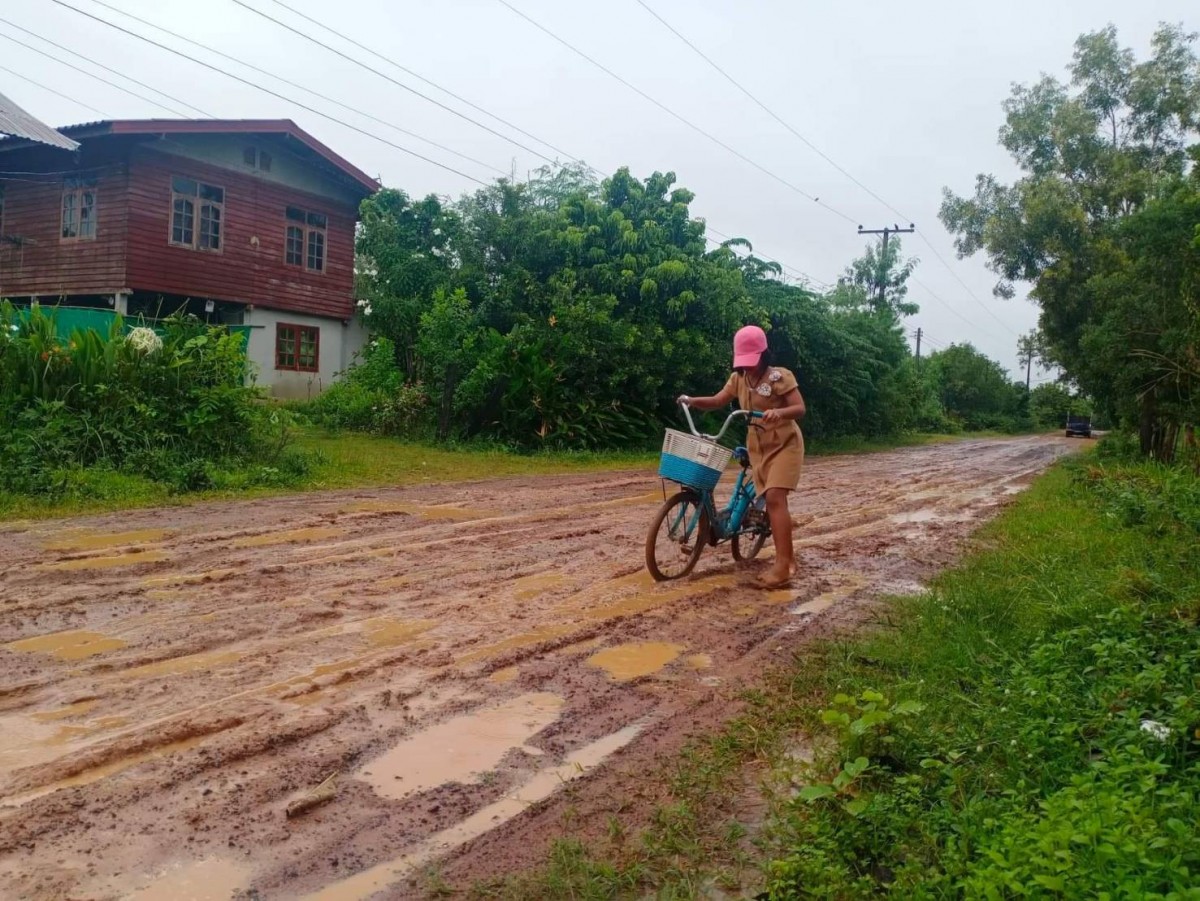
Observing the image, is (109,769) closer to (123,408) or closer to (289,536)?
(289,536)

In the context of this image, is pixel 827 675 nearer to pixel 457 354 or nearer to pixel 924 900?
pixel 924 900

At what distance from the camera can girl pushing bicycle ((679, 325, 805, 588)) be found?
648cm

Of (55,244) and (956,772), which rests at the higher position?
(55,244)

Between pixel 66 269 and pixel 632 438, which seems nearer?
pixel 632 438

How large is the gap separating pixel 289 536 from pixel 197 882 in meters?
5.18

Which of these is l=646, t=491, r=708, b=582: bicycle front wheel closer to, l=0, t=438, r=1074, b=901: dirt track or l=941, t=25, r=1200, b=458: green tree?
l=0, t=438, r=1074, b=901: dirt track

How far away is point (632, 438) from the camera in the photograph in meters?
19.5

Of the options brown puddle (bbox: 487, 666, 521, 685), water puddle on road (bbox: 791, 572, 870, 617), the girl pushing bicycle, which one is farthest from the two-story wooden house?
brown puddle (bbox: 487, 666, 521, 685)

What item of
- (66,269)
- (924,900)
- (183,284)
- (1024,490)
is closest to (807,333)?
(1024,490)

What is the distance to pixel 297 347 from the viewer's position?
24.1 m

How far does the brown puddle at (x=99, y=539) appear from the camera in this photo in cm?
666

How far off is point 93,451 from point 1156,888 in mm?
10343

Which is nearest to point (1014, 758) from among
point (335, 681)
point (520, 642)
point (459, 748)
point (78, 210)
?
point (459, 748)

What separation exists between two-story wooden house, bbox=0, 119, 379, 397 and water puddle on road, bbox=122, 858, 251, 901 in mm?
20556
